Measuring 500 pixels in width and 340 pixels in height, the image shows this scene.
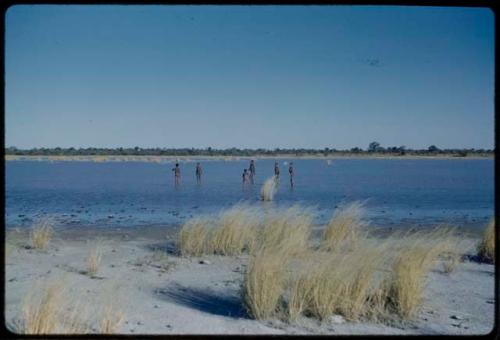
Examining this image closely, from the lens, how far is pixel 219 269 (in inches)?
262

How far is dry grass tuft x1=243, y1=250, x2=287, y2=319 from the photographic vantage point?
188 inches

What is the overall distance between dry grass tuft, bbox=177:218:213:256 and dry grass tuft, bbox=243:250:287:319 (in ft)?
8.33

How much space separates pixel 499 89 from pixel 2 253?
363cm

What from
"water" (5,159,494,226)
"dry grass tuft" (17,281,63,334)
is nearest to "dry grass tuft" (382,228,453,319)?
"dry grass tuft" (17,281,63,334)

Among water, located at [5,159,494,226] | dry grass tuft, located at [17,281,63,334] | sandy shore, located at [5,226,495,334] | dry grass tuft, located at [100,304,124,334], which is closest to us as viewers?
dry grass tuft, located at [17,281,63,334]

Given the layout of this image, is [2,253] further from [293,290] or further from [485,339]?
[485,339]

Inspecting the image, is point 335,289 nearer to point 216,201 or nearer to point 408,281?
point 408,281

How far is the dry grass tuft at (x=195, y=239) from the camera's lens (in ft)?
24.6

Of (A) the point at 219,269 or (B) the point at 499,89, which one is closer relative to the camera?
(B) the point at 499,89

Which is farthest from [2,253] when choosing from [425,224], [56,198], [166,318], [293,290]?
[56,198]

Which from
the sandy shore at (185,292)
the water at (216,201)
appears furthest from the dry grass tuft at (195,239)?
the water at (216,201)

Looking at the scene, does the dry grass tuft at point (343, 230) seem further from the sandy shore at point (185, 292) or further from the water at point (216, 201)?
the sandy shore at point (185, 292)

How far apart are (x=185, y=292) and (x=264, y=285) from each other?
1187 millimetres

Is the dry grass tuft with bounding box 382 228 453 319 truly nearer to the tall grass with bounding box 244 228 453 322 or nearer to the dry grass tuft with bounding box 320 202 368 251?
the tall grass with bounding box 244 228 453 322
